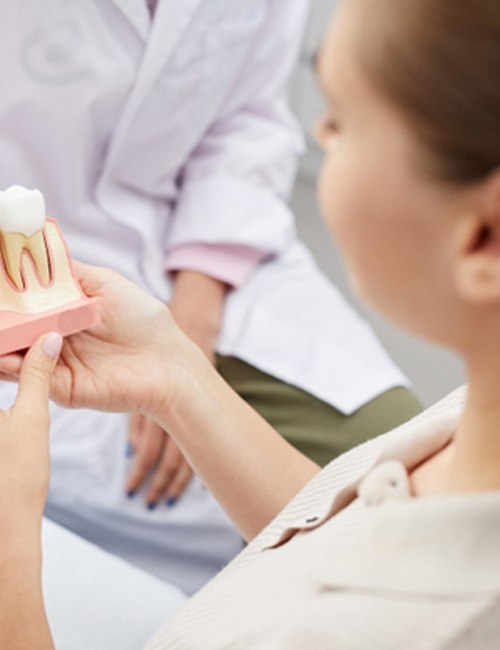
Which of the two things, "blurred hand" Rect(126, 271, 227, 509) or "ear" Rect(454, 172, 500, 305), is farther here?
"blurred hand" Rect(126, 271, 227, 509)

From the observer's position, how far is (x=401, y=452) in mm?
592

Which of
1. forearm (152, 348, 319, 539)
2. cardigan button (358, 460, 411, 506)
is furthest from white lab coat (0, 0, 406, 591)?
cardigan button (358, 460, 411, 506)

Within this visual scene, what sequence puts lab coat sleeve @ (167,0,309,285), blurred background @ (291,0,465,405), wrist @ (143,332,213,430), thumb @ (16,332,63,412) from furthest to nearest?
1. blurred background @ (291,0,465,405)
2. lab coat sleeve @ (167,0,309,285)
3. wrist @ (143,332,213,430)
4. thumb @ (16,332,63,412)

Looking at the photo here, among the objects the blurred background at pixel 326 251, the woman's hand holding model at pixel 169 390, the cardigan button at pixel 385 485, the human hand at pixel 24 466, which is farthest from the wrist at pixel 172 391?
the blurred background at pixel 326 251

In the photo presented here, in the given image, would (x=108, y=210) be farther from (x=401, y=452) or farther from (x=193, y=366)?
(x=401, y=452)

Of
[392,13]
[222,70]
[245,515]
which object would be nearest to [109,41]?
[222,70]

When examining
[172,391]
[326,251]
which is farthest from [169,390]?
[326,251]

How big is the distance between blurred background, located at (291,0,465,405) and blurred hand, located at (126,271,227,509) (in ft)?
2.36

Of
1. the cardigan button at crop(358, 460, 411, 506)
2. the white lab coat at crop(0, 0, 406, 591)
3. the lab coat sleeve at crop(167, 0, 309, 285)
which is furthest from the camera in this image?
the lab coat sleeve at crop(167, 0, 309, 285)

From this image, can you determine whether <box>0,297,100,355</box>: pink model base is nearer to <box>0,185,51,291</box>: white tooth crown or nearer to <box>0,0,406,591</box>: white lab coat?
<box>0,185,51,291</box>: white tooth crown

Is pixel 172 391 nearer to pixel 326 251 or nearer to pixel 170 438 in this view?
pixel 170 438

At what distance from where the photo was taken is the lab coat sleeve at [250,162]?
1062mm

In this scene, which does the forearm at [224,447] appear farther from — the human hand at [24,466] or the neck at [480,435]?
the neck at [480,435]

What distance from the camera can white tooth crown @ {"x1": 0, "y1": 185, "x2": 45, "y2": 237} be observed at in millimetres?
688
